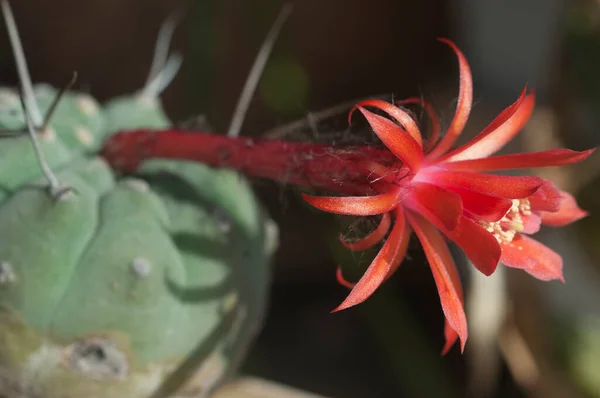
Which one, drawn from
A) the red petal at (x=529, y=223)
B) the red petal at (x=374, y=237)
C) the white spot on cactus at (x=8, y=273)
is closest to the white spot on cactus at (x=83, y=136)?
the white spot on cactus at (x=8, y=273)

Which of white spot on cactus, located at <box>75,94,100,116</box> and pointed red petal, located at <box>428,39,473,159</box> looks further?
white spot on cactus, located at <box>75,94,100,116</box>

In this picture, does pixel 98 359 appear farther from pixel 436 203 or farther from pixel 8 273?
pixel 436 203

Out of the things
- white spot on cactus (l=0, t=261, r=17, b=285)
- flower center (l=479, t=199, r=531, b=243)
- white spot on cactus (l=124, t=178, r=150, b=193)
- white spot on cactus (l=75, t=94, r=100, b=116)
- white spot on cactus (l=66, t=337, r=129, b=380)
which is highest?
flower center (l=479, t=199, r=531, b=243)

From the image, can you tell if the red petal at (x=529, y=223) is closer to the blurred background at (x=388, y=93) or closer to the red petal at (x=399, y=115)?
the red petal at (x=399, y=115)

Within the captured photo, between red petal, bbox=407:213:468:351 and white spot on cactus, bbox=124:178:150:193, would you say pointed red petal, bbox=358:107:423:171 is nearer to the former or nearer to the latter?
red petal, bbox=407:213:468:351

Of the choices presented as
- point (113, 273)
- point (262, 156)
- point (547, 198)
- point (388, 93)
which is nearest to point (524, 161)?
point (547, 198)

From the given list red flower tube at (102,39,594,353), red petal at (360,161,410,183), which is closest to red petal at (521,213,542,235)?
red flower tube at (102,39,594,353)

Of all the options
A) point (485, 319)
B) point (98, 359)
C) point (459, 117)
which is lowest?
point (485, 319)
